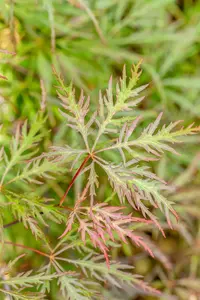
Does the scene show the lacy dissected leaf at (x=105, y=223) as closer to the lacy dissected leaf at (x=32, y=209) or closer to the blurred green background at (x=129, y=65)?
the lacy dissected leaf at (x=32, y=209)

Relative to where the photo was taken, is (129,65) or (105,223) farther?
(129,65)

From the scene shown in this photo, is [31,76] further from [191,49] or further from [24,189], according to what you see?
[191,49]

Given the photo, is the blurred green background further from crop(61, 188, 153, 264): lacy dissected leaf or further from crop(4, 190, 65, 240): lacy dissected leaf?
crop(61, 188, 153, 264): lacy dissected leaf

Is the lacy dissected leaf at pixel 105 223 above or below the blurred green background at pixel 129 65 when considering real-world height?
below

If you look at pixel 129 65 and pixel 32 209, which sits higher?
pixel 129 65

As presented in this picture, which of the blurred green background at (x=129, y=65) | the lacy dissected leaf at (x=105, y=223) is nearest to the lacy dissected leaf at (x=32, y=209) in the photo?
the lacy dissected leaf at (x=105, y=223)

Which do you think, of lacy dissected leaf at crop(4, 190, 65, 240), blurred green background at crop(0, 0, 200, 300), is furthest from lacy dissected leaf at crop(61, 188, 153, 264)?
blurred green background at crop(0, 0, 200, 300)

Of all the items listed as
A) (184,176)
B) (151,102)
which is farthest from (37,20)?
(184,176)

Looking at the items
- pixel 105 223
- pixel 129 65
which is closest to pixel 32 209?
pixel 105 223

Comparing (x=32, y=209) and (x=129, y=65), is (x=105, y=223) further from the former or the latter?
(x=129, y=65)

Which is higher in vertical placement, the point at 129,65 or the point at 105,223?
the point at 129,65
